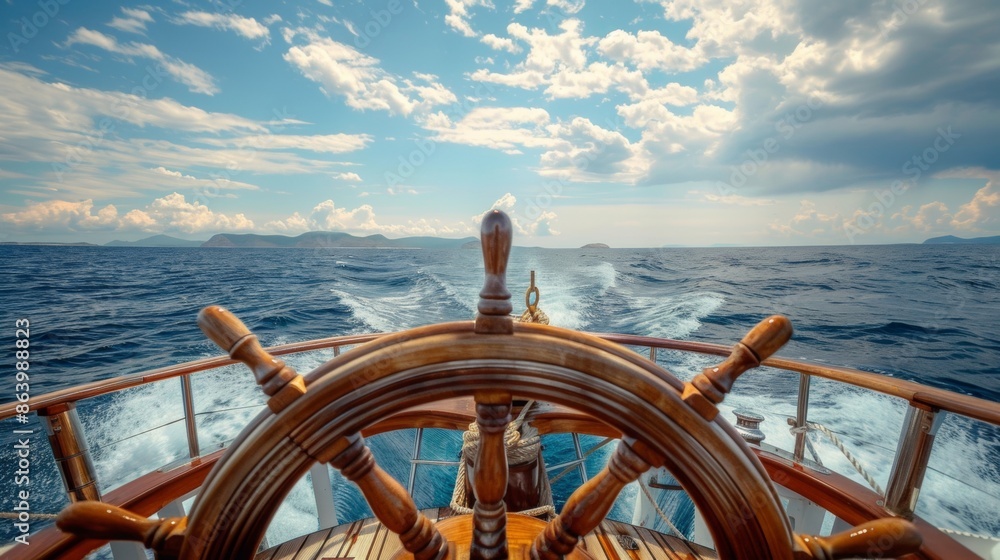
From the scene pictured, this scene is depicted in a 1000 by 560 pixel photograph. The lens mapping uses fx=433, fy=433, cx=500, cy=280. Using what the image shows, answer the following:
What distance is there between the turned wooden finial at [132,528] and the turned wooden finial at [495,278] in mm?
430

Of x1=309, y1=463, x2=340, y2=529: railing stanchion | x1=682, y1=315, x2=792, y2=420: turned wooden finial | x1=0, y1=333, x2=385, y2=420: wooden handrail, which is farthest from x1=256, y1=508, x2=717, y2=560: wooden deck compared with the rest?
x1=309, y1=463, x2=340, y2=529: railing stanchion

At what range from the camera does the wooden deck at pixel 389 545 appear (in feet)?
3.45

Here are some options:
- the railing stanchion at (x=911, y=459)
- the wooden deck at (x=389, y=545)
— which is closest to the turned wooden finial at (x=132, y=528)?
the wooden deck at (x=389, y=545)

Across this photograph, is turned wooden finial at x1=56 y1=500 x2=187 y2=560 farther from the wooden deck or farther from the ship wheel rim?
the wooden deck

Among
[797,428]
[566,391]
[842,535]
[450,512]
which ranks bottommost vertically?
[450,512]

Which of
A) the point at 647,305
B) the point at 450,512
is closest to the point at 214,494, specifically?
the point at 450,512

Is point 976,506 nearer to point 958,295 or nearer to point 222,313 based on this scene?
point 222,313

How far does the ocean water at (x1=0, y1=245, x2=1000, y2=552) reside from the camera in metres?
3.80

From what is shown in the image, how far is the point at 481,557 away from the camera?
66 cm

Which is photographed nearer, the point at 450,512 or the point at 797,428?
the point at 450,512

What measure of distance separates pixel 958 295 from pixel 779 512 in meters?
21.8

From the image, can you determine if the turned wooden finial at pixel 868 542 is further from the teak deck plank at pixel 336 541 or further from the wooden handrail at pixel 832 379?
the teak deck plank at pixel 336 541

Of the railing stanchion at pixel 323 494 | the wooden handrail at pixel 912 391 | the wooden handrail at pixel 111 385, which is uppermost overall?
the wooden handrail at pixel 912 391

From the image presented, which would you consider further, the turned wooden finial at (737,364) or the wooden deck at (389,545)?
the wooden deck at (389,545)
